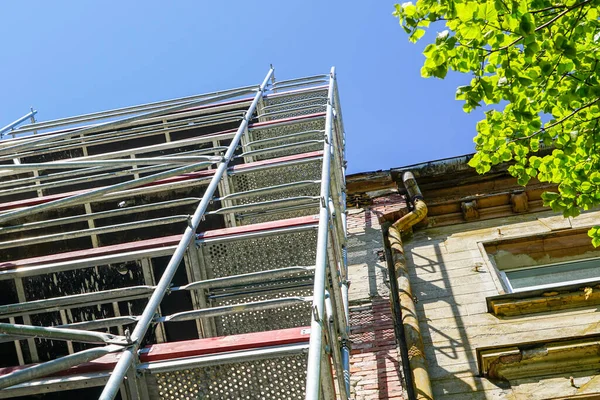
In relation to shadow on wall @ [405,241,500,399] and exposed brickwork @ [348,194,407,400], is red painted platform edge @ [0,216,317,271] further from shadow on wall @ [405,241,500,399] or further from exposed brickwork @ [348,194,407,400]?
shadow on wall @ [405,241,500,399]

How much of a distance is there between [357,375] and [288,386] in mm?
3412

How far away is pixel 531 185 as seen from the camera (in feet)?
43.5

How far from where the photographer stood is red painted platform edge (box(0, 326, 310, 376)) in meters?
4.50

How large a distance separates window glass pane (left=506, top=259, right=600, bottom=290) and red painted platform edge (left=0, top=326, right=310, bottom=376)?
7.51 m

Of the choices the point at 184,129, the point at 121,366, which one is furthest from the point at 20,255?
the point at 184,129

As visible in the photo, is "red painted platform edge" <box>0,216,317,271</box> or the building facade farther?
the building facade

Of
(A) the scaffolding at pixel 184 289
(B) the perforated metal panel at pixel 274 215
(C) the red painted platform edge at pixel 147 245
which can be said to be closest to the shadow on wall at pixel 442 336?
(A) the scaffolding at pixel 184 289

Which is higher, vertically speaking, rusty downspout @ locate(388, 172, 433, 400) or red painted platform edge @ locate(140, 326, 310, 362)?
red painted platform edge @ locate(140, 326, 310, 362)

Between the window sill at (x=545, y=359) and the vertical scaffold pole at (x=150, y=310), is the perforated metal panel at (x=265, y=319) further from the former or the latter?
the window sill at (x=545, y=359)

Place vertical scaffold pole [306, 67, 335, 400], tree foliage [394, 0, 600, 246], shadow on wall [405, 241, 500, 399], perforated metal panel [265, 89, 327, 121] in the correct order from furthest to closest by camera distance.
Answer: perforated metal panel [265, 89, 327, 121]
shadow on wall [405, 241, 500, 399]
tree foliage [394, 0, 600, 246]
vertical scaffold pole [306, 67, 335, 400]

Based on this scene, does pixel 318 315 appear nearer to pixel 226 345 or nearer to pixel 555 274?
pixel 226 345

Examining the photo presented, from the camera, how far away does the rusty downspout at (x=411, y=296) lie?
7782 mm

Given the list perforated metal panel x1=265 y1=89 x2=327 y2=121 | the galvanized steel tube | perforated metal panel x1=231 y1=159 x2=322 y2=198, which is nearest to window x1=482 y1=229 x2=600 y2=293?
perforated metal panel x1=265 y1=89 x2=327 y2=121

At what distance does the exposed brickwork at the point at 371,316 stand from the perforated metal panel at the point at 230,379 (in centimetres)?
299
